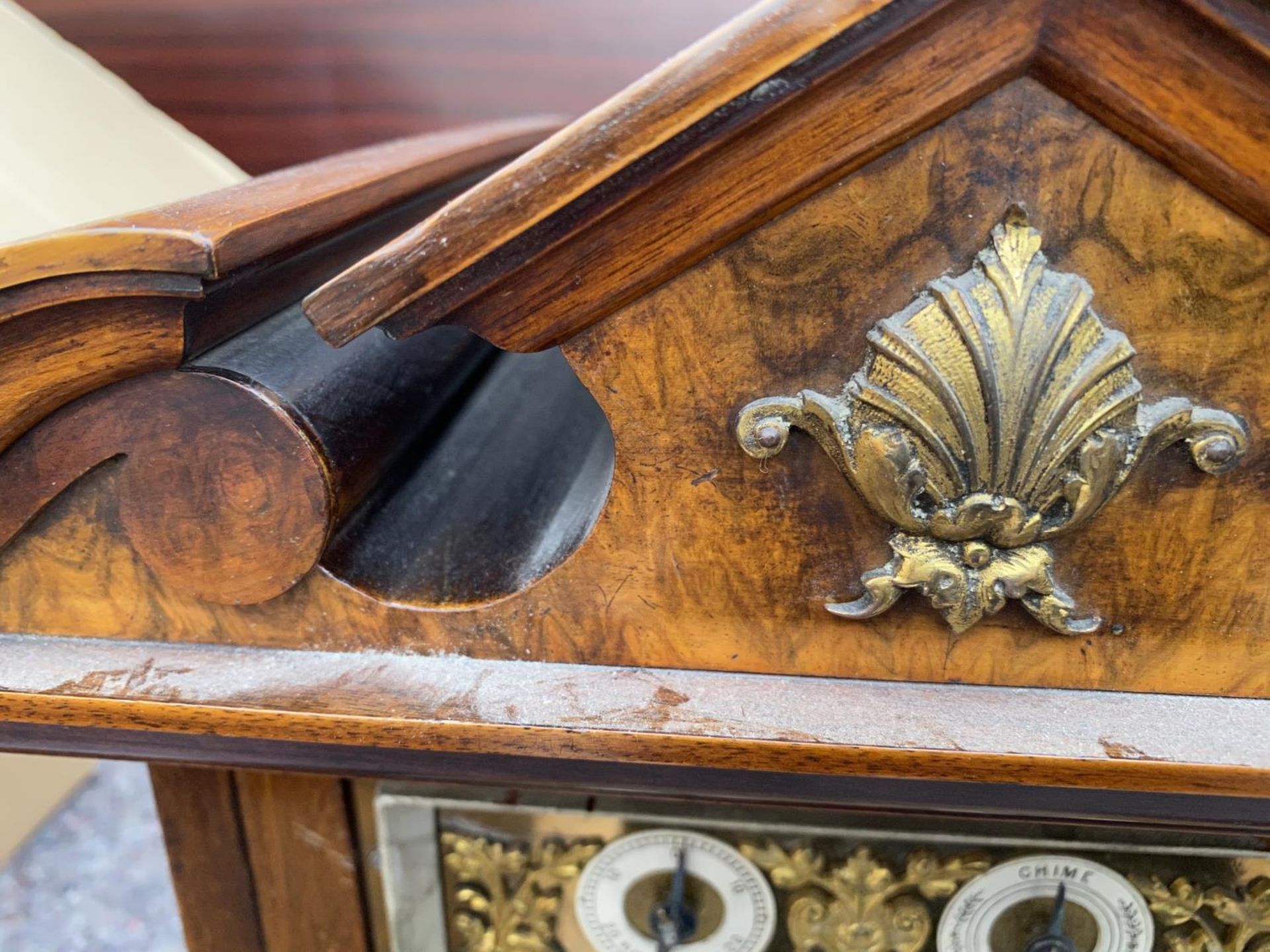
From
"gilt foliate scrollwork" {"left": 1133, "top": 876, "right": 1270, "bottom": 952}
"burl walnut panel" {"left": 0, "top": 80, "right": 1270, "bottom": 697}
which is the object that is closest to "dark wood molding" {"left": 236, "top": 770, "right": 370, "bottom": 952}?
"burl walnut panel" {"left": 0, "top": 80, "right": 1270, "bottom": 697}

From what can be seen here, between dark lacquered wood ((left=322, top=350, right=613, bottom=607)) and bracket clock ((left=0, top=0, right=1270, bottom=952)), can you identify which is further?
dark lacquered wood ((left=322, top=350, right=613, bottom=607))

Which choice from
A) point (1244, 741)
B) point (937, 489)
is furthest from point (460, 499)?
point (1244, 741)

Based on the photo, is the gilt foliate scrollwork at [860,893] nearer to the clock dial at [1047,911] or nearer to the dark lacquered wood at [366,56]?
the clock dial at [1047,911]

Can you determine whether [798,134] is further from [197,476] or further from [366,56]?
[366,56]

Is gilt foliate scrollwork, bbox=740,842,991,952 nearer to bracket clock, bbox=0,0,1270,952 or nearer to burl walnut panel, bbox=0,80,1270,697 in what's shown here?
bracket clock, bbox=0,0,1270,952

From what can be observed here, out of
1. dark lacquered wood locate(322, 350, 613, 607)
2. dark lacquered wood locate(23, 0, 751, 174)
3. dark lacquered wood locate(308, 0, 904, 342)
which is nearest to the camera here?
dark lacquered wood locate(308, 0, 904, 342)

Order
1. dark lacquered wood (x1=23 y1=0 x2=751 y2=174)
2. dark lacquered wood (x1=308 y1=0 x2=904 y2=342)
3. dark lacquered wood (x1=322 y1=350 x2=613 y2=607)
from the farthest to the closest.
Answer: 1. dark lacquered wood (x1=23 y1=0 x2=751 y2=174)
2. dark lacquered wood (x1=322 y1=350 x2=613 y2=607)
3. dark lacquered wood (x1=308 y1=0 x2=904 y2=342)

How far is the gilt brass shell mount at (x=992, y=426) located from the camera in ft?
1.19

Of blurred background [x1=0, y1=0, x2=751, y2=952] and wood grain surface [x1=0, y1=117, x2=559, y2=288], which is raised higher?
blurred background [x1=0, y1=0, x2=751, y2=952]

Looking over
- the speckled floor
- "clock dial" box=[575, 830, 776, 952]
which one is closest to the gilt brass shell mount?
"clock dial" box=[575, 830, 776, 952]

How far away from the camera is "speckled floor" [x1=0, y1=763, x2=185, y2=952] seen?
44.3 inches

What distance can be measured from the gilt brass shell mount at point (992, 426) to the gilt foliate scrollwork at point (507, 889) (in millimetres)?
258

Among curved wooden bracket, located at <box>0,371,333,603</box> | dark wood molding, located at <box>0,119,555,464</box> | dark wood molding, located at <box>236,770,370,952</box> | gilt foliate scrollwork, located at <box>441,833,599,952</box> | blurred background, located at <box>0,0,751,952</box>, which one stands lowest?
gilt foliate scrollwork, located at <box>441,833,599,952</box>

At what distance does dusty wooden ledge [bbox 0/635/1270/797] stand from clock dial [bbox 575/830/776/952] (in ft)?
0.41
